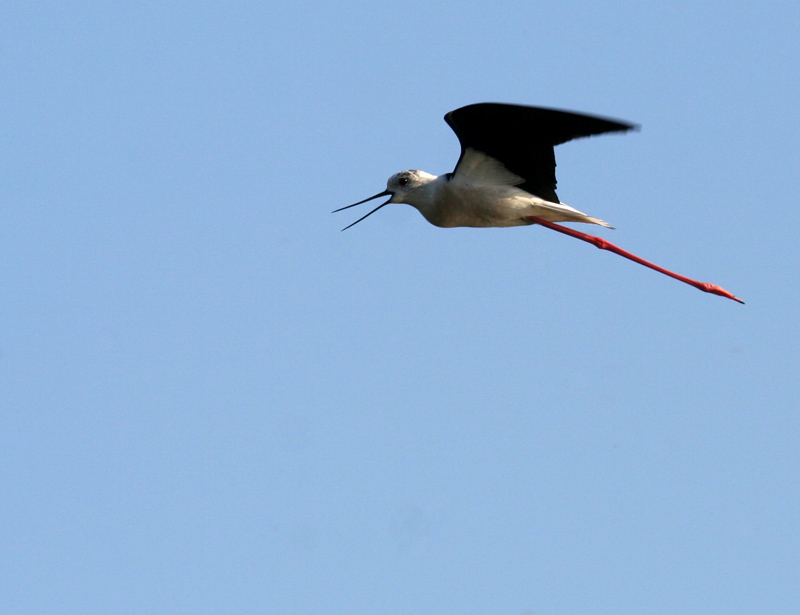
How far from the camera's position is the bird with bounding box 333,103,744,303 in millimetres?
9555

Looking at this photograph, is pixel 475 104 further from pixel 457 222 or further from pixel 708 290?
pixel 708 290

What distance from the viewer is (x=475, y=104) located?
9391mm

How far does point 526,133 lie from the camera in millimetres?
9758

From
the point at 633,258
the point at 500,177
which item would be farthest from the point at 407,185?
the point at 633,258

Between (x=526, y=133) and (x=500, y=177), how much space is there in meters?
0.53

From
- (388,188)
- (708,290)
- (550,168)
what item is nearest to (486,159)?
(550,168)

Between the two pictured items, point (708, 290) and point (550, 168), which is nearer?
point (550, 168)

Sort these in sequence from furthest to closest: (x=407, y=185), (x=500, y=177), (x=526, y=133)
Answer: (x=407, y=185) → (x=500, y=177) → (x=526, y=133)

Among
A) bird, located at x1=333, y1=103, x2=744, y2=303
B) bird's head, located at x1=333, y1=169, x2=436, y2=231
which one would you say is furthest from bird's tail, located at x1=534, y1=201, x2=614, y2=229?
bird's head, located at x1=333, y1=169, x2=436, y2=231

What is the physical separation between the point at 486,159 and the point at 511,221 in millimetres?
625

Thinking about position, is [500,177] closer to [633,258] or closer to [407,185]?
[407,185]

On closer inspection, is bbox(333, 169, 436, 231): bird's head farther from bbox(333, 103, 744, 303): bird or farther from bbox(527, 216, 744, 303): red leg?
bbox(527, 216, 744, 303): red leg

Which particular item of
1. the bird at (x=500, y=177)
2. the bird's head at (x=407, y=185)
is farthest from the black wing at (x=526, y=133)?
the bird's head at (x=407, y=185)

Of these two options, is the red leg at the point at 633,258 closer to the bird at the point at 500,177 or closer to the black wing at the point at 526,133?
the bird at the point at 500,177
